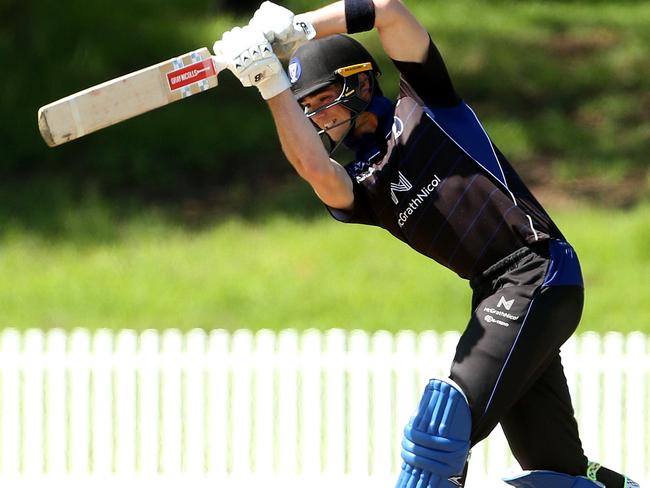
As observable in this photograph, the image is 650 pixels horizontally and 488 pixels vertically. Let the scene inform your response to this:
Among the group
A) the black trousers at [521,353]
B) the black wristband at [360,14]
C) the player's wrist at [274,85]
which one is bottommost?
the black trousers at [521,353]

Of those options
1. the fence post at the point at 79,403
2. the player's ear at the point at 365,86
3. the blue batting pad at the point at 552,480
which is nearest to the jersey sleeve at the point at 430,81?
the player's ear at the point at 365,86

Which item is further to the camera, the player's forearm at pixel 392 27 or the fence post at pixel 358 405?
the fence post at pixel 358 405

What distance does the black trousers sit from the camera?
11.6ft

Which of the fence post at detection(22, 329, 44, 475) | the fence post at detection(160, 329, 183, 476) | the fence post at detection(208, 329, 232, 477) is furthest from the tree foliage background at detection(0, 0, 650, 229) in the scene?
the fence post at detection(208, 329, 232, 477)

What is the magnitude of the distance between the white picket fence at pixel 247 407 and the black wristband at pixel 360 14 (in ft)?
11.4

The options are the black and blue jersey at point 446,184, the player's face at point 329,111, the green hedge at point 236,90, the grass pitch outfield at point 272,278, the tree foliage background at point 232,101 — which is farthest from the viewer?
the green hedge at point 236,90

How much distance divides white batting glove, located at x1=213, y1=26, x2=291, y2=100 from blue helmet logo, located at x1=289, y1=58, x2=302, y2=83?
254mm

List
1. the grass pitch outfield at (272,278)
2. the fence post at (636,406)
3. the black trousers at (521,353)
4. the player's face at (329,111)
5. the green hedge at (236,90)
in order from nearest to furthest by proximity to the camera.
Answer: the black trousers at (521,353) < the player's face at (329,111) < the fence post at (636,406) < the grass pitch outfield at (272,278) < the green hedge at (236,90)

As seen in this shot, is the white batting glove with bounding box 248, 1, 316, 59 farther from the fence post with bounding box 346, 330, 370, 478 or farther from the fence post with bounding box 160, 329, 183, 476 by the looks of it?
the fence post with bounding box 160, 329, 183, 476

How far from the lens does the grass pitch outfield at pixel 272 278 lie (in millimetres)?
8875

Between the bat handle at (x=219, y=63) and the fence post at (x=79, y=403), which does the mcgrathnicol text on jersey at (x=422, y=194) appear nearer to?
the bat handle at (x=219, y=63)

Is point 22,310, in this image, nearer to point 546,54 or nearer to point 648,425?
point 648,425

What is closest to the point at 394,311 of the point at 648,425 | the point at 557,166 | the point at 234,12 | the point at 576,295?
the point at 648,425

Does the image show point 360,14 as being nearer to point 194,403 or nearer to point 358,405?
point 358,405
